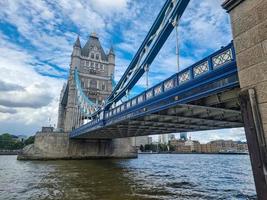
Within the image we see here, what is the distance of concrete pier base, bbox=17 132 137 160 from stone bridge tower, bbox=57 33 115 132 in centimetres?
1295

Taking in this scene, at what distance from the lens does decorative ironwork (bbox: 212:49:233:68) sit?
6570mm

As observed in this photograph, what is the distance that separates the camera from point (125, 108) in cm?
1636

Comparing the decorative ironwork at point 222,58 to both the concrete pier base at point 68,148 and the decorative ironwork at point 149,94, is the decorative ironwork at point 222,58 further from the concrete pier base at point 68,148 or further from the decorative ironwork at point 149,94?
the concrete pier base at point 68,148

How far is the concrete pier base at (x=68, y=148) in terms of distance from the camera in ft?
126

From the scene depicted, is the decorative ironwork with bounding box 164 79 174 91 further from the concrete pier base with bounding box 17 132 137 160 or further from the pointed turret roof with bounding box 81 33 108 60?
the pointed turret roof with bounding box 81 33 108 60

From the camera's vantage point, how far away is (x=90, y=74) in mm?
63250

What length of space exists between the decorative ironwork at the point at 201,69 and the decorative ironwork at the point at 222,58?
1.36 feet

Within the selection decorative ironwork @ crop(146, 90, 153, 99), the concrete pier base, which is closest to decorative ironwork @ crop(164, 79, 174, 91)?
decorative ironwork @ crop(146, 90, 153, 99)

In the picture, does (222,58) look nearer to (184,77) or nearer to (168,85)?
(184,77)

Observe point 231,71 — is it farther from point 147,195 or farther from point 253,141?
point 147,195

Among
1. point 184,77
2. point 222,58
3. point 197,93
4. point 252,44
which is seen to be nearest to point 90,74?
point 184,77

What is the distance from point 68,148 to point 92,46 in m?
39.5

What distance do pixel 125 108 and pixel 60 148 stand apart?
28.2m

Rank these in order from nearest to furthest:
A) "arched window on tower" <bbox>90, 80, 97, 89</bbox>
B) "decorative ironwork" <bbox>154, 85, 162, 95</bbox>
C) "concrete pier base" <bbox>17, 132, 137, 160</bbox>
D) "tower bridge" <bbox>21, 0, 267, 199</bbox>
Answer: "tower bridge" <bbox>21, 0, 267, 199</bbox> → "decorative ironwork" <bbox>154, 85, 162, 95</bbox> → "concrete pier base" <bbox>17, 132, 137, 160</bbox> → "arched window on tower" <bbox>90, 80, 97, 89</bbox>
